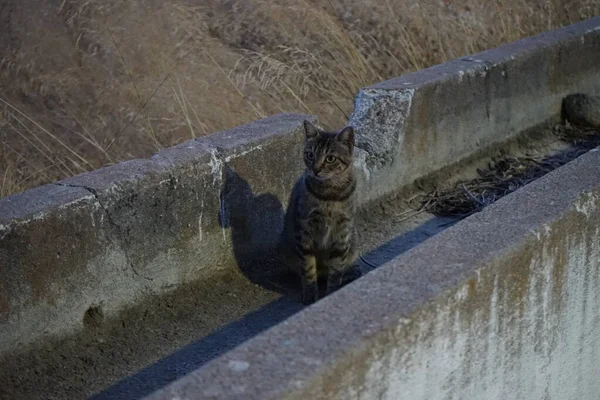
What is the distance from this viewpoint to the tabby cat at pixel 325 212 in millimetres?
3801

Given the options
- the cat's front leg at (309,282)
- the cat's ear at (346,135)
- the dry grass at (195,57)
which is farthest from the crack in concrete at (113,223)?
the dry grass at (195,57)

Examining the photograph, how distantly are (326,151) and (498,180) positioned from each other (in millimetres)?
1587

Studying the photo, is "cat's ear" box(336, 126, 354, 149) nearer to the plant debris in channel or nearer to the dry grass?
the plant debris in channel

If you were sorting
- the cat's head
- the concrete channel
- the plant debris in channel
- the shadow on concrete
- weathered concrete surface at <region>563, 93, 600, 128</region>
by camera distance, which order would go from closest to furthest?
the concrete channel → the shadow on concrete → the cat's head → the plant debris in channel → weathered concrete surface at <region>563, 93, 600, 128</region>

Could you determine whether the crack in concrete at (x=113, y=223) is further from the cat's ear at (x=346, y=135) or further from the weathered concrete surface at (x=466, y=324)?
the weathered concrete surface at (x=466, y=324)

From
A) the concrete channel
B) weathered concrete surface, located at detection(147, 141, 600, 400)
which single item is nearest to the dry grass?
the concrete channel

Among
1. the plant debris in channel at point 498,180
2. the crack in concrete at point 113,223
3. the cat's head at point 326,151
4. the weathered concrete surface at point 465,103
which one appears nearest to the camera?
the crack in concrete at point 113,223

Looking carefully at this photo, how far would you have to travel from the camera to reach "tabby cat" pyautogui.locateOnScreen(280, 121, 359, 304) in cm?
380

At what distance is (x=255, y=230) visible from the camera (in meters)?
4.06

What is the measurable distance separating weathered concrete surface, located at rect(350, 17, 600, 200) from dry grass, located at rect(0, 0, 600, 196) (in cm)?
107

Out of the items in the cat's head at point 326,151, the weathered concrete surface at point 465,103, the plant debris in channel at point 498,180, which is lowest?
the plant debris in channel at point 498,180

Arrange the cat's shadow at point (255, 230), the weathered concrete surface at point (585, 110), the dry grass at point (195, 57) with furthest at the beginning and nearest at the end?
the dry grass at point (195, 57), the weathered concrete surface at point (585, 110), the cat's shadow at point (255, 230)

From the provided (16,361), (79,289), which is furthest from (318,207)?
(16,361)

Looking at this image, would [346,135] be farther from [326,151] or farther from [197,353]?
[197,353]
